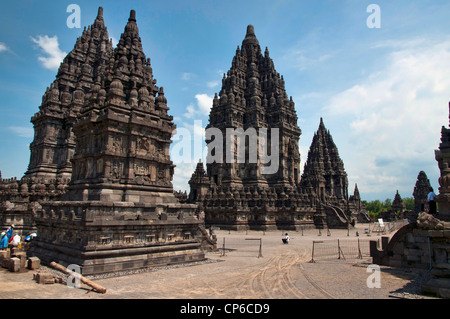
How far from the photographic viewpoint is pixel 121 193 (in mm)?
15055

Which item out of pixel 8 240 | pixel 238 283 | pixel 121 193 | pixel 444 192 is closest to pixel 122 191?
pixel 121 193

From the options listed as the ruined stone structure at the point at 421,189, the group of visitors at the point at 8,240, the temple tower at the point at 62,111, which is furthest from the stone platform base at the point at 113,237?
the ruined stone structure at the point at 421,189

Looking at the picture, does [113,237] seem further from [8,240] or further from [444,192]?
[444,192]

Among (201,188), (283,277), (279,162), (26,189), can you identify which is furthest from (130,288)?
(279,162)

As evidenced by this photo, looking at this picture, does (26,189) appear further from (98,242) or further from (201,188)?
(201,188)

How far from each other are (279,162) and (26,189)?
107 feet

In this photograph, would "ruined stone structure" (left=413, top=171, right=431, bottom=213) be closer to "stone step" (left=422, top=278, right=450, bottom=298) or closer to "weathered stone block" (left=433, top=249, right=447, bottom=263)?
"weathered stone block" (left=433, top=249, right=447, bottom=263)

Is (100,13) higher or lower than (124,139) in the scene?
higher

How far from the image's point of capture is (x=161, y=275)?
12.1 metres

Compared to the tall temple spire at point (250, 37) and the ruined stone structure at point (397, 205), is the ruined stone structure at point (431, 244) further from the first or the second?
the ruined stone structure at point (397, 205)

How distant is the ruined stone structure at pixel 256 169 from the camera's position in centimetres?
3978

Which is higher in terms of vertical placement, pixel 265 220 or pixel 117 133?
pixel 117 133

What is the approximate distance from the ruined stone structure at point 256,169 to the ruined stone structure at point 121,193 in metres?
23.1

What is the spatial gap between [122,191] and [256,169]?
1259 inches
